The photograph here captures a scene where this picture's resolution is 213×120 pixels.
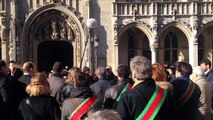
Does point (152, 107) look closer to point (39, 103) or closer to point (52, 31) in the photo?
point (39, 103)

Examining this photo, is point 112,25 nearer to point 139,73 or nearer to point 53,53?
point 53,53

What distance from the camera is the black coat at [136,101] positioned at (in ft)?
16.9

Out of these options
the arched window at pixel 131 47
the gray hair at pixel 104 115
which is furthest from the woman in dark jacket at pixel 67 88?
the arched window at pixel 131 47

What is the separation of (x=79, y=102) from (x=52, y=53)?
61.0ft

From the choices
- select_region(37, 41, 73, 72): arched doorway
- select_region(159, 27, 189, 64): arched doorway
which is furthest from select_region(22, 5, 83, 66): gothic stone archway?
select_region(159, 27, 189, 64): arched doorway

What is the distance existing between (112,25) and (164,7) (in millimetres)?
3138

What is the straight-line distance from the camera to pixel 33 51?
22812mm

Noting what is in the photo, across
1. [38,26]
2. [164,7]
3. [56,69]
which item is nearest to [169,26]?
[164,7]

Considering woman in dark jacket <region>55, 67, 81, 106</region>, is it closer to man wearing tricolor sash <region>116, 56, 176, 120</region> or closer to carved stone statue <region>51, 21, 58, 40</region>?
man wearing tricolor sash <region>116, 56, 176, 120</region>

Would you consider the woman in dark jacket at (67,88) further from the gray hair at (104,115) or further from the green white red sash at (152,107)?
the gray hair at (104,115)

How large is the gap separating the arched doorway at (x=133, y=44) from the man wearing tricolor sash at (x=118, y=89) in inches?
676

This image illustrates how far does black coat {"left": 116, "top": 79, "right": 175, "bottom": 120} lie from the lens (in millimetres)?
5164

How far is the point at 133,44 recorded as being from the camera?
2484 centimetres

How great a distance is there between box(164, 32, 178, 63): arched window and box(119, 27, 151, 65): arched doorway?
105 cm
